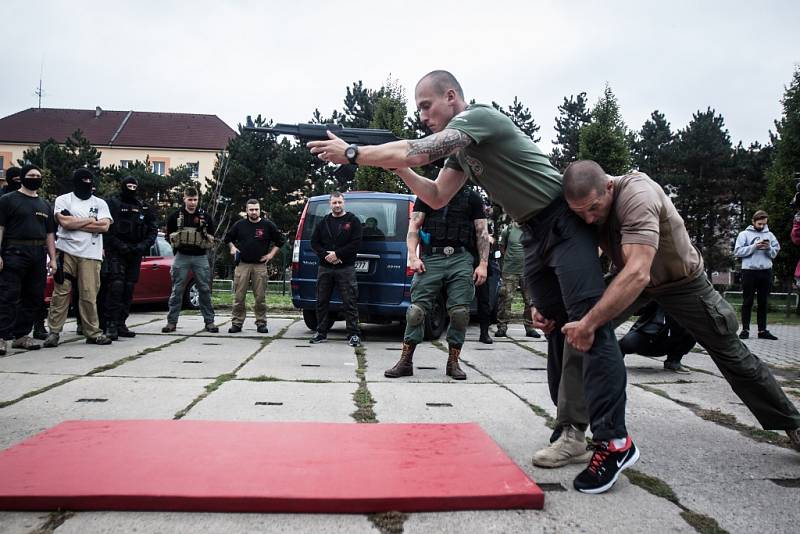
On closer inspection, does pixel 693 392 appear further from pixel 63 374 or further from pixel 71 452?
pixel 63 374

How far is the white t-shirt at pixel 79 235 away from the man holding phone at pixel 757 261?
27.1ft

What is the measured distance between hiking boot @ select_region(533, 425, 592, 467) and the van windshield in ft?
15.3

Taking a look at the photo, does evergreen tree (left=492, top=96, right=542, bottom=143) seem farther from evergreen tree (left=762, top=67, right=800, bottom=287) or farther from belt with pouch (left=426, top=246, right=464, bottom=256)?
belt with pouch (left=426, top=246, right=464, bottom=256)

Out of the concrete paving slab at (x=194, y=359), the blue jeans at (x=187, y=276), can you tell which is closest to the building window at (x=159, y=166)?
the blue jeans at (x=187, y=276)

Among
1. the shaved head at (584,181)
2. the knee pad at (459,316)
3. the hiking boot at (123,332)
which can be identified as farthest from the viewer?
the hiking boot at (123,332)

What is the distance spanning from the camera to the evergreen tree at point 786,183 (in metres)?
20.0

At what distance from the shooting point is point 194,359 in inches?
215

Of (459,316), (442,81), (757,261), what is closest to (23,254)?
(459,316)

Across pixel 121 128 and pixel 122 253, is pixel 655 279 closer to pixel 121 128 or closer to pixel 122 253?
pixel 122 253

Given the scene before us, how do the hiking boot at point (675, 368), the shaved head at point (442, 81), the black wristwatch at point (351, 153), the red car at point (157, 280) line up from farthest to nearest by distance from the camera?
the red car at point (157, 280)
the hiking boot at point (675, 368)
the shaved head at point (442, 81)
the black wristwatch at point (351, 153)

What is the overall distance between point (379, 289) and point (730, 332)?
15.8ft

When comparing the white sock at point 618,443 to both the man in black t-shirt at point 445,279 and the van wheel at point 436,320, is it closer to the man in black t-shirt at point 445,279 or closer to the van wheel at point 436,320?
the man in black t-shirt at point 445,279

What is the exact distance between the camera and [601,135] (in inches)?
893

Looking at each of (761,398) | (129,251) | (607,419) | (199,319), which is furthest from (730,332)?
(199,319)
